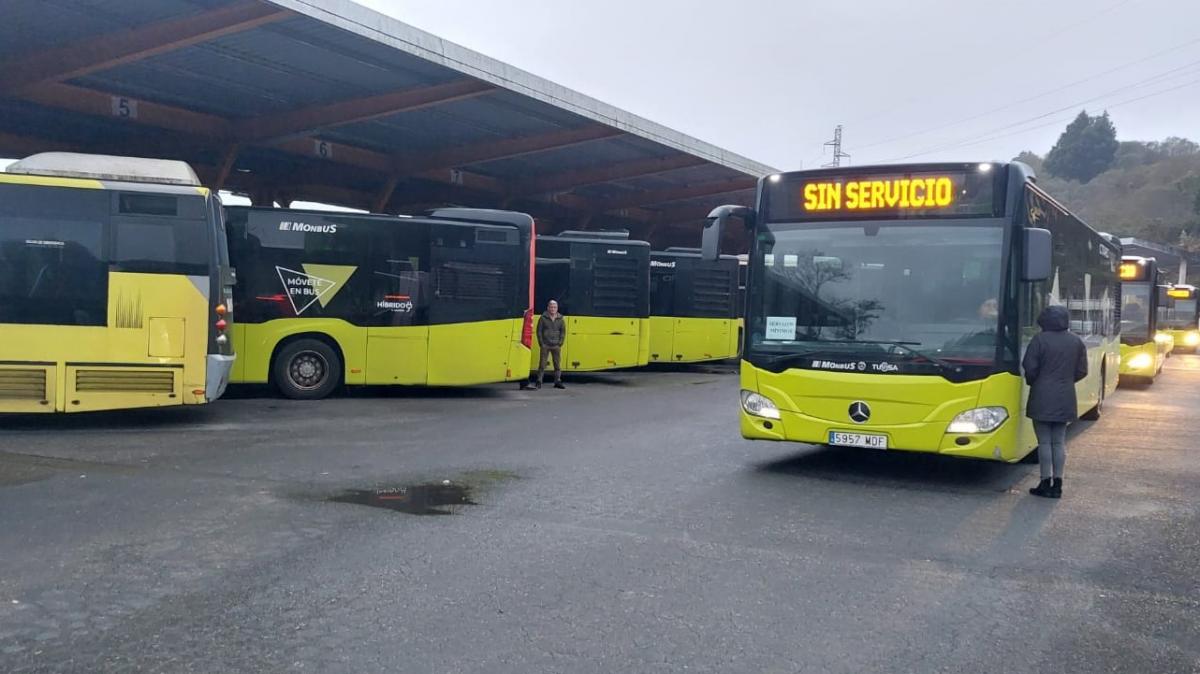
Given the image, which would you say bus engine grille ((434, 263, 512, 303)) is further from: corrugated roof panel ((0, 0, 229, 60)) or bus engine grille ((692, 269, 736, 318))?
bus engine grille ((692, 269, 736, 318))

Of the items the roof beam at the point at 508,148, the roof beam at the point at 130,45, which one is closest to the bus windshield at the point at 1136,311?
the roof beam at the point at 508,148

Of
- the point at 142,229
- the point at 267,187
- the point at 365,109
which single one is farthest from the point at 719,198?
the point at 142,229

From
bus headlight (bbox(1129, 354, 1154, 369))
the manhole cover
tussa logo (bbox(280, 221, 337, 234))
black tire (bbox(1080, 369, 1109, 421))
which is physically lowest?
the manhole cover

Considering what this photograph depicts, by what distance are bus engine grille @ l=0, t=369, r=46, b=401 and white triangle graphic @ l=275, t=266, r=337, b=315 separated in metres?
4.29

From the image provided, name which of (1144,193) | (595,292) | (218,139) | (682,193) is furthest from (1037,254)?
(1144,193)

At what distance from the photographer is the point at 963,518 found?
24.3 ft

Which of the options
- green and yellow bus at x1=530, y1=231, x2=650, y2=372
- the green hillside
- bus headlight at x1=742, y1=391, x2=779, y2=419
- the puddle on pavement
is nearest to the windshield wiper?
bus headlight at x1=742, y1=391, x2=779, y2=419

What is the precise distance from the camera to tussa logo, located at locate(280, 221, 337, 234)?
47.6ft

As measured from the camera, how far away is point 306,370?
579 inches

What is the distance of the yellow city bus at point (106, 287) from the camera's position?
1066 centimetres

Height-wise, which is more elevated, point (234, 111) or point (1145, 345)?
point (234, 111)

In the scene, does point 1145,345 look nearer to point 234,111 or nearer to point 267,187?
point 234,111

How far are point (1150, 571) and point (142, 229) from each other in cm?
1061

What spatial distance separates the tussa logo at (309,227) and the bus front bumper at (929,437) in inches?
348
